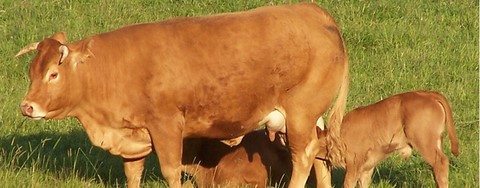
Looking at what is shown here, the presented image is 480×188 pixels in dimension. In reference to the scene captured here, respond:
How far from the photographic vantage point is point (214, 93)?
9273 mm

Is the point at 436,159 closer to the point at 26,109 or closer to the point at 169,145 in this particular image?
the point at 169,145

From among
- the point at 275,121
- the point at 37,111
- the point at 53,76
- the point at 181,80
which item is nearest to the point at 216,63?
the point at 181,80

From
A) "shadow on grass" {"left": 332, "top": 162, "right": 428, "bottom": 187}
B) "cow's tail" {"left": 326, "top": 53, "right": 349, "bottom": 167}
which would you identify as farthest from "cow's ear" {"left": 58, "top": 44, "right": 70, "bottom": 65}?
"shadow on grass" {"left": 332, "top": 162, "right": 428, "bottom": 187}

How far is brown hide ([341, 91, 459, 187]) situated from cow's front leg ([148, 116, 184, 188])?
71.9 inches

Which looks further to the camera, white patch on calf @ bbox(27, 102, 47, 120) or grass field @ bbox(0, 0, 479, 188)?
grass field @ bbox(0, 0, 479, 188)

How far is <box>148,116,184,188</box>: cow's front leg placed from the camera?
29.8 feet

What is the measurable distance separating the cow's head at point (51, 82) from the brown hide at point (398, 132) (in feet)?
9.20

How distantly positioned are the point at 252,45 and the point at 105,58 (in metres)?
1.26

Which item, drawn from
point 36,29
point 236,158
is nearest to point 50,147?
point 236,158

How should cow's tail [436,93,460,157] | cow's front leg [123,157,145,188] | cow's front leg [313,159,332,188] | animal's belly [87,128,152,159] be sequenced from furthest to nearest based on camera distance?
cow's front leg [313,159,332,188] → cow's tail [436,93,460,157] → cow's front leg [123,157,145,188] → animal's belly [87,128,152,159]

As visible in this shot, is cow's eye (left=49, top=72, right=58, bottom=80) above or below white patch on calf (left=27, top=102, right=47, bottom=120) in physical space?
above

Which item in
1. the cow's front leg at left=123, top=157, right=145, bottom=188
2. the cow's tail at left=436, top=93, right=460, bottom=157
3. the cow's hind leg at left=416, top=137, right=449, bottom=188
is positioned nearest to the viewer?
the cow's front leg at left=123, top=157, right=145, bottom=188

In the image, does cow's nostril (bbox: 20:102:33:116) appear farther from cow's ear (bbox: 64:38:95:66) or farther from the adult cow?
cow's ear (bbox: 64:38:95:66)

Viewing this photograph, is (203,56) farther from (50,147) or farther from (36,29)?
(36,29)
